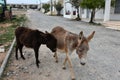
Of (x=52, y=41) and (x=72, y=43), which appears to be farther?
(x=52, y=41)

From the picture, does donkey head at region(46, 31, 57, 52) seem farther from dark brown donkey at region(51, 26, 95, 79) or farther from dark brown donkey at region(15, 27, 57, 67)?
dark brown donkey at region(51, 26, 95, 79)

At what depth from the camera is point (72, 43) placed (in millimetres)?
5727

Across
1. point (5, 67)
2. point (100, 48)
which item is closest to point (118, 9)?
point (100, 48)

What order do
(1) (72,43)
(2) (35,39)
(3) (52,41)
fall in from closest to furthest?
(1) (72,43)
(3) (52,41)
(2) (35,39)

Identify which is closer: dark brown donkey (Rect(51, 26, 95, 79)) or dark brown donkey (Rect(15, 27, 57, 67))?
dark brown donkey (Rect(51, 26, 95, 79))

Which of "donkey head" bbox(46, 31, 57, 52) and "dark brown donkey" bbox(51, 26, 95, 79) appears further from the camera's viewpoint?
"donkey head" bbox(46, 31, 57, 52)

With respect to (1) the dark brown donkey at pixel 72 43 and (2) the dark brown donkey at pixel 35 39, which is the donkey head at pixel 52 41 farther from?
(1) the dark brown donkey at pixel 72 43

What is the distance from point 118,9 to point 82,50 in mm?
27846

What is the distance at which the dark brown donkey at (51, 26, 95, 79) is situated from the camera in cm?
516

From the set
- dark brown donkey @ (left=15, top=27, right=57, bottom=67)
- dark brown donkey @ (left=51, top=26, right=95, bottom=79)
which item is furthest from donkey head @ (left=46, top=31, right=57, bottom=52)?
dark brown donkey @ (left=51, top=26, right=95, bottom=79)

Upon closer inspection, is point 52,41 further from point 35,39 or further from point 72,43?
point 72,43

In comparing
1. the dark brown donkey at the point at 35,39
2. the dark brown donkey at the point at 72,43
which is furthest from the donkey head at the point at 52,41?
the dark brown donkey at the point at 72,43

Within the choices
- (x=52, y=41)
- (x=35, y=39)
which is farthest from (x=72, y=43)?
(x=35, y=39)

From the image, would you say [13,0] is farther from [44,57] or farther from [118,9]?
[44,57]
